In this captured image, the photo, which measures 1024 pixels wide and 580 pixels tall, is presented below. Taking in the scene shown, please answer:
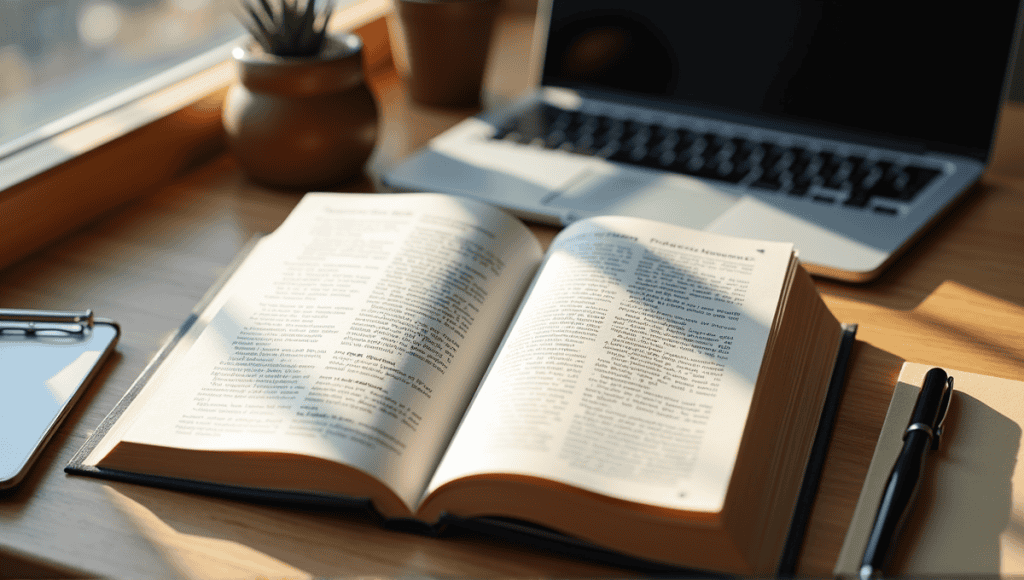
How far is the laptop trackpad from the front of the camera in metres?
0.81

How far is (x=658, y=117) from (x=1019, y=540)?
659 mm

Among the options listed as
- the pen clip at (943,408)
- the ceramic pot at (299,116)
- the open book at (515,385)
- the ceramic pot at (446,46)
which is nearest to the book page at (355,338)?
the open book at (515,385)

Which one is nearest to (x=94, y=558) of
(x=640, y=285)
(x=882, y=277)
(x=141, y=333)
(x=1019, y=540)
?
(x=141, y=333)

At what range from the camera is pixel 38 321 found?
62 cm

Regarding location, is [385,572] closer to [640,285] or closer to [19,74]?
[640,285]

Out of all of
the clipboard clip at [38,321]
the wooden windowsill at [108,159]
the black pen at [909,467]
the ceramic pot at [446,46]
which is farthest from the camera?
the ceramic pot at [446,46]

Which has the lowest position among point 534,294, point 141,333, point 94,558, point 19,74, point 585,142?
point 94,558

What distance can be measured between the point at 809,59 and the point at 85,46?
860 millimetres

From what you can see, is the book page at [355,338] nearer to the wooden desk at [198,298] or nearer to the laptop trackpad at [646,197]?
the wooden desk at [198,298]

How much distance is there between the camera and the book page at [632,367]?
0.45m

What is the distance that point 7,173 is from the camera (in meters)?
0.75

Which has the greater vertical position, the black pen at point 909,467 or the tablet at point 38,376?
the black pen at point 909,467

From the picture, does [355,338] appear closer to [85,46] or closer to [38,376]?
[38,376]

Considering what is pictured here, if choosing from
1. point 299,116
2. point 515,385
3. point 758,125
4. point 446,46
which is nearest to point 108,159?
point 299,116
